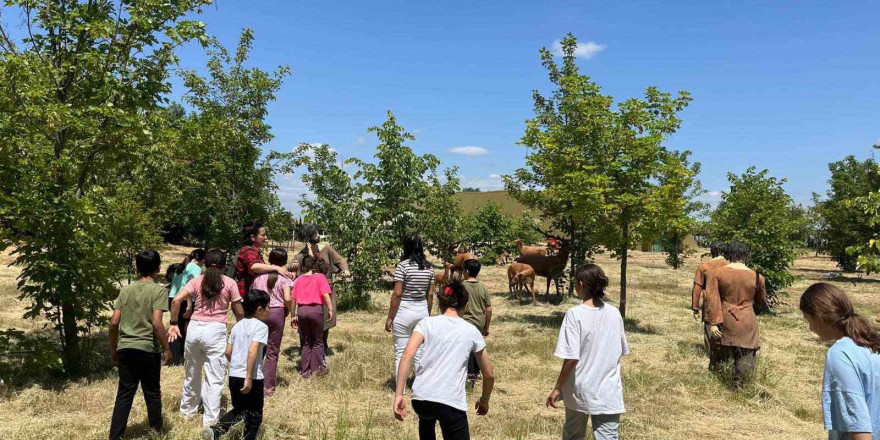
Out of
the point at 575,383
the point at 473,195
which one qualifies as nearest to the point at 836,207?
the point at 575,383

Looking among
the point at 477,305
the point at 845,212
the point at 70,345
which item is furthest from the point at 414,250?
the point at 845,212

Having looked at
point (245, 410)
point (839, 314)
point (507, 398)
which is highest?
point (839, 314)

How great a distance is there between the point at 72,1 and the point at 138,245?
23.5 feet

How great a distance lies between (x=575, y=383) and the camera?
3859 mm

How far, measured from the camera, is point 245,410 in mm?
4652

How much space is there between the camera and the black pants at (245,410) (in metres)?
4.59

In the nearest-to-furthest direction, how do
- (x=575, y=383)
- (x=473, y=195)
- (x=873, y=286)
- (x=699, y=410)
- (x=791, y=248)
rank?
1. (x=575, y=383)
2. (x=699, y=410)
3. (x=791, y=248)
4. (x=873, y=286)
5. (x=473, y=195)

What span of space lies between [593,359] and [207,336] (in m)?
3.59

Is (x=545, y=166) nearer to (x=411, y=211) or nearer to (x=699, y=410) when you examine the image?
(x=411, y=211)

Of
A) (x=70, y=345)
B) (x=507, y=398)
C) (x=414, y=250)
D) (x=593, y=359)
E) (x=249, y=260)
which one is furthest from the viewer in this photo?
(x=70, y=345)

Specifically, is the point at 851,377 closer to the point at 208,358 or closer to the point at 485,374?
the point at 485,374

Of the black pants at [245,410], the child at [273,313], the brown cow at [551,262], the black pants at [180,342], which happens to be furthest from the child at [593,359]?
the brown cow at [551,262]

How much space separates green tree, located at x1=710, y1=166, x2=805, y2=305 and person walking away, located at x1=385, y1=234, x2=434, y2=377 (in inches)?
462

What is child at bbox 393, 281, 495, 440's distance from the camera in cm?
341
